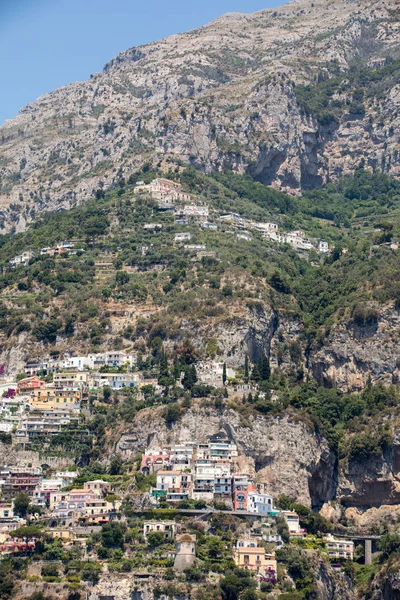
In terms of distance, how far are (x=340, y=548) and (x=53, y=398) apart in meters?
28.9

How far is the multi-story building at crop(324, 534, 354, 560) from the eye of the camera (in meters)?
100

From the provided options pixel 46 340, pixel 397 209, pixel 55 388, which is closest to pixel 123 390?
pixel 55 388

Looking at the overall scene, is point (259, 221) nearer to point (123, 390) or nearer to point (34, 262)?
point (34, 262)

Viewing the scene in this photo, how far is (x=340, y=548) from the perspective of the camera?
101m

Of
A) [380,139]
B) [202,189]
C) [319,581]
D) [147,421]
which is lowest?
[319,581]

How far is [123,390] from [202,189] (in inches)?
1919

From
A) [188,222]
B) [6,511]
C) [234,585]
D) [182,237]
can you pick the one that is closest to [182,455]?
[6,511]

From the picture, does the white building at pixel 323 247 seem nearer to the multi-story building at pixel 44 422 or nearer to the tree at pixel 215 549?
the multi-story building at pixel 44 422

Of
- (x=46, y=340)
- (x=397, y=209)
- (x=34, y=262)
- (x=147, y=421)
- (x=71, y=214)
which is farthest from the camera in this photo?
(x=397, y=209)

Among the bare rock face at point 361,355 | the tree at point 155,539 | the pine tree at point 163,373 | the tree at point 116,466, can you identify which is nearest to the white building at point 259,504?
the tree at point 155,539

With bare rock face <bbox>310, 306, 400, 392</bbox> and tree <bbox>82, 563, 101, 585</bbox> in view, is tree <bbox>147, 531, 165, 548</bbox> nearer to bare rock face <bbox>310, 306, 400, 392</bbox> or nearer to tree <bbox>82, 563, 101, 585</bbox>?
tree <bbox>82, 563, 101, 585</bbox>

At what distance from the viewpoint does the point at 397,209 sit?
561 feet

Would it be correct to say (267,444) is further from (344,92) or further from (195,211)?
(344,92)

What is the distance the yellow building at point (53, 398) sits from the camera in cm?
11675
